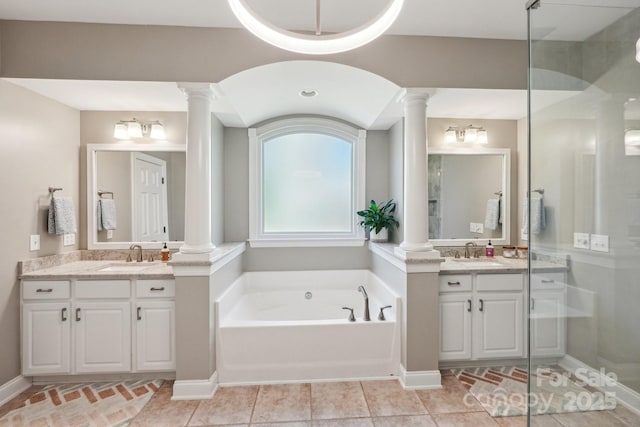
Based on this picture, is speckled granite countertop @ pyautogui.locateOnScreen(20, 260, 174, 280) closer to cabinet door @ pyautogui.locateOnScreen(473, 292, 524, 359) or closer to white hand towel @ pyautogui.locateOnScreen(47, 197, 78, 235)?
white hand towel @ pyautogui.locateOnScreen(47, 197, 78, 235)

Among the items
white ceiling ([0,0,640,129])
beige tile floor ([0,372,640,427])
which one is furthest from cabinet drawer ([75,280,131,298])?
white ceiling ([0,0,640,129])

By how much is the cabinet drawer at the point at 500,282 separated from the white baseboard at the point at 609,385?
79cm

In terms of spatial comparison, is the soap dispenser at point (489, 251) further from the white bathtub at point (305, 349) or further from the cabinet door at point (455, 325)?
the white bathtub at point (305, 349)

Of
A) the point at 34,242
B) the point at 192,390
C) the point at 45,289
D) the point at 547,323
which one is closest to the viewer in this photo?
the point at 547,323

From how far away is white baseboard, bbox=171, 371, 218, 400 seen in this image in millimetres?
2432

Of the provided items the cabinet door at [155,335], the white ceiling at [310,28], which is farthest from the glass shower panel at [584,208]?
the cabinet door at [155,335]

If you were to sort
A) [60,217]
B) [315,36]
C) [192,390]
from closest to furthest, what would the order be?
[315,36] → [192,390] → [60,217]

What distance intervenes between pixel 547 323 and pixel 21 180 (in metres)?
3.80

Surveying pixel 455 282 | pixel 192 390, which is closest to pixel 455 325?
pixel 455 282

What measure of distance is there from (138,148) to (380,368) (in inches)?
118

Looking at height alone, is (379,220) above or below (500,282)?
above

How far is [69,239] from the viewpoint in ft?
10.1

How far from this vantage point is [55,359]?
2559mm

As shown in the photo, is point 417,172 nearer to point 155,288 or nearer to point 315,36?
point 315,36
